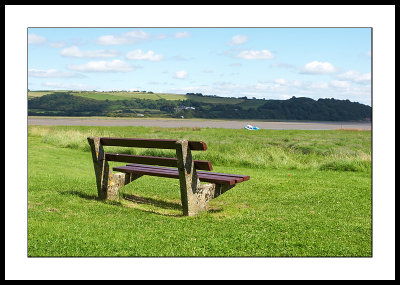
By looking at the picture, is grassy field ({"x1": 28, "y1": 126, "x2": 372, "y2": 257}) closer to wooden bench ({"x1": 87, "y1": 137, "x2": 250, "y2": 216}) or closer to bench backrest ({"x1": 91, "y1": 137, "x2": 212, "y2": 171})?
wooden bench ({"x1": 87, "y1": 137, "x2": 250, "y2": 216})

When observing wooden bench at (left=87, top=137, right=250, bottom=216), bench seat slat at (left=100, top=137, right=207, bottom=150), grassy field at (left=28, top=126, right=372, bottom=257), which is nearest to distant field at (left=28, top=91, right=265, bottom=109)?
grassy field at (left=28, top=126, right=372, bottom=257)

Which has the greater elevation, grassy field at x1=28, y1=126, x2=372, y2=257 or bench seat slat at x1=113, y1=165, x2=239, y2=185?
bench seat slat at x1=113, y1=165, x2=239, y2=185

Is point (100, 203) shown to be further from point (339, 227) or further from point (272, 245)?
point (339, 227)

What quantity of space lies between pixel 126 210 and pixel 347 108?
9317cm

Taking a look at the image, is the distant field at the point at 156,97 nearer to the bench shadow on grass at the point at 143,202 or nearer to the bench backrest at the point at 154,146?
the bench shadow on grass at the point at 143,202

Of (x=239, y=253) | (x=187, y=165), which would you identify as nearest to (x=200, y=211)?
(x=187, y=165)

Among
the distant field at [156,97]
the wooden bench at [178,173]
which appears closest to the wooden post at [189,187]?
the wooden bench at [178,173]

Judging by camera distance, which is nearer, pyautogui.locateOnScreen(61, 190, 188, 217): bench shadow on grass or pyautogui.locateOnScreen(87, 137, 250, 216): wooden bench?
pyautogui.locateOnScreen(87, 137, 250, 216): wooden bench

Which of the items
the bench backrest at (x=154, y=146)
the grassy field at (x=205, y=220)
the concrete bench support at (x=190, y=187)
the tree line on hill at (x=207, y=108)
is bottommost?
the grassy field at (x=205, y=220)

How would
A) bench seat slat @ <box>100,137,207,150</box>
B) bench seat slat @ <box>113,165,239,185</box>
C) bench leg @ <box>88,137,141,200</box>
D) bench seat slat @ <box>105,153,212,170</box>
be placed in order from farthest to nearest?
bench leg @ <box>88,137,141,200</box>, bench seat slat @ <box>113,165,239,185</box>, bench seat slat @ <box>105,153,212,170</box>, bench seat slat @ <box>100,137,207,150</box>

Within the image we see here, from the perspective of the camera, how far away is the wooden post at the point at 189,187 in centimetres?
563

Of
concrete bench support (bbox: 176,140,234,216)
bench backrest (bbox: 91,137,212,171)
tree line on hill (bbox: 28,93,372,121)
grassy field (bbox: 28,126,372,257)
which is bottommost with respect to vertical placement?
grassy field (bbox: 28,126,372,257)

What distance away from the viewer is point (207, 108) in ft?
358

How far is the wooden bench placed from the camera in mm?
5680
